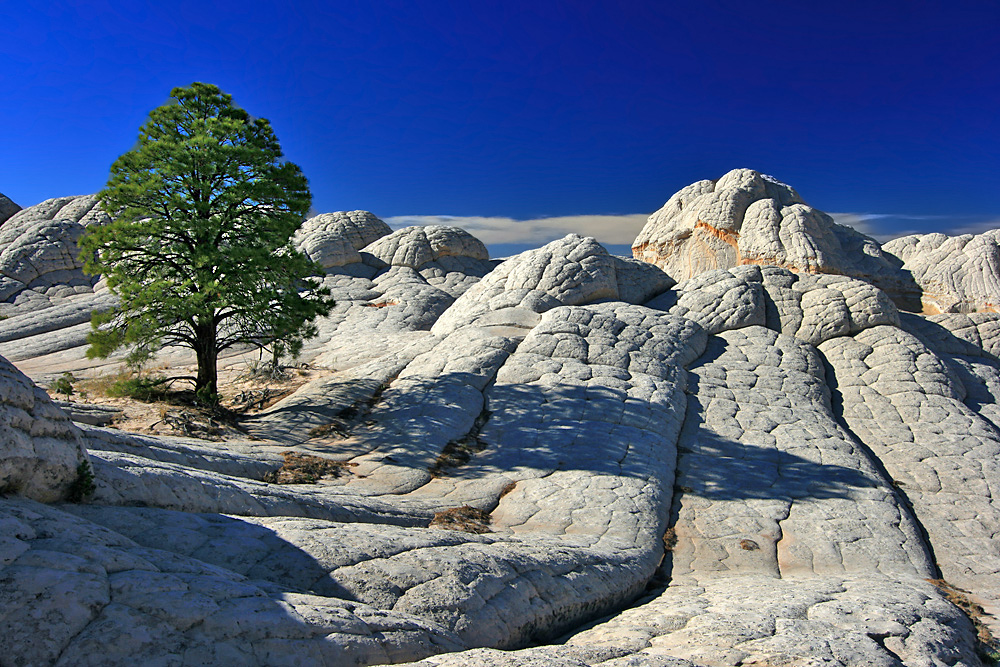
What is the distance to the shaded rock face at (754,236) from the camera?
2281 centimetres

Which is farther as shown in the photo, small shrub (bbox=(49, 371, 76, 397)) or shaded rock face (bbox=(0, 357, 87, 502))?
small shrub (bbox=(49, 371, 76, 397))

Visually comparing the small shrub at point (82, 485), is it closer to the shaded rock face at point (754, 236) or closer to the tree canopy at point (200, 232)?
the tree canopy at point (200, 232)

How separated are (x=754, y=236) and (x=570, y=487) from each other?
679 inches

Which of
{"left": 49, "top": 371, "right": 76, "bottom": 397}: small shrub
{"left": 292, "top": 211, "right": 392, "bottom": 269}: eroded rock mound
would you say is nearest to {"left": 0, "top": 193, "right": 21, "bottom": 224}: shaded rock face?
{"left": 292, "top": 211, "right": 392, "bottom": 269}: eroded rock mound

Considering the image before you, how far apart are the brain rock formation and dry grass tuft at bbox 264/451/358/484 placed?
17 centimetres

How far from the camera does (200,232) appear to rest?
13.1 meters

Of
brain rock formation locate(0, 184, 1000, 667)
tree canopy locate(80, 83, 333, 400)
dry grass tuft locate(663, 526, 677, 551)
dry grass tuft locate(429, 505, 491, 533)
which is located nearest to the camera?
brain rock formation locate(0, 184, 1000, 667)

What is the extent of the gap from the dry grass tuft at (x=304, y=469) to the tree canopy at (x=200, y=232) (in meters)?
3.95

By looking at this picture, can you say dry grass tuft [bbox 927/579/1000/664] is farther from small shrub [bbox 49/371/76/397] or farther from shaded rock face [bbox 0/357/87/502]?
small shrub [bbox 49/371/76/397]

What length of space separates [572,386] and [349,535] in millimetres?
8556

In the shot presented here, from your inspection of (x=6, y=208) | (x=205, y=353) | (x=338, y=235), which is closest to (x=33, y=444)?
(x=205, y=353)

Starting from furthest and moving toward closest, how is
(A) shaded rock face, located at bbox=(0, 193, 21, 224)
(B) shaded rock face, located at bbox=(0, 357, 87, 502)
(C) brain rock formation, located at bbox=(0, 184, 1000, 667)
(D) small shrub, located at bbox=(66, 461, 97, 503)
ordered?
(A) shaded rock face, located at bbox=(0, 193, 21, 224)
(D) small shrub, located at bbox=(66, 461, 97, 503)
(B) shaded rock face, located at bbox=(0, 357, 87, 502)
(C) brain rock formation, located at bbox=(0, 184, 1000, 667)

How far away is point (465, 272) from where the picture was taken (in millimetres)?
29719

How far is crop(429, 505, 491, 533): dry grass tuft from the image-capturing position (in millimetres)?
8734
